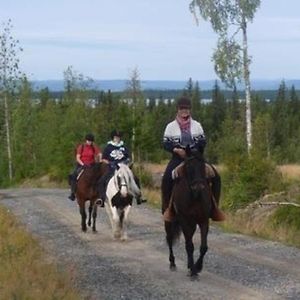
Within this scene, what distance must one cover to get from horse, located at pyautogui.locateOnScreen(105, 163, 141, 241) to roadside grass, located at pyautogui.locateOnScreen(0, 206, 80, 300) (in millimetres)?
2126

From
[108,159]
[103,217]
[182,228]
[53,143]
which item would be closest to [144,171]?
[53,143]

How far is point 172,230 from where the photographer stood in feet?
38.4

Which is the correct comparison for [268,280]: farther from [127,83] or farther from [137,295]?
[127,83]

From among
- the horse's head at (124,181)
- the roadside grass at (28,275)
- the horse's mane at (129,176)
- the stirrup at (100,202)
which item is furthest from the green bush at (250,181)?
the roadside grass at (28,275)

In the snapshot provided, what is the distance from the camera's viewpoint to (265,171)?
80.5 feet

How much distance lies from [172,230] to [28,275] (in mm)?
2751

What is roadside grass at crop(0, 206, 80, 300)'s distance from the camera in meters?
8.41

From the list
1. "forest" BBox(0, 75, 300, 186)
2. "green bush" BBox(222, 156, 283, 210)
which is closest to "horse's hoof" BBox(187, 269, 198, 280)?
"green bush" BBox(222, 156, 283, 210)

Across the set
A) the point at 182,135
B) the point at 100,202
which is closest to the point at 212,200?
the point at 182,135

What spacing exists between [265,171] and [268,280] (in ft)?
45.8

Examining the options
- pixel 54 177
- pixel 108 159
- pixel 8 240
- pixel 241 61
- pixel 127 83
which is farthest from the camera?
pixel 127 83

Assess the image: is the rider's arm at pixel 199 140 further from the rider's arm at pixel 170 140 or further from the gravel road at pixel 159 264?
the gravel road at pixel 159 264

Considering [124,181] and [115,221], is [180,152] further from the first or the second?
[115,221]

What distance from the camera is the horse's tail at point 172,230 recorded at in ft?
38.1
